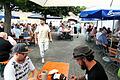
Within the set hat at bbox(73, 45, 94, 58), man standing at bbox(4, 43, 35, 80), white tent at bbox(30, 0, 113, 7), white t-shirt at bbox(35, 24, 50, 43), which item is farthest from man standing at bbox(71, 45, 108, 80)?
white t-shirt at bbox(35, 24, 50, 43)

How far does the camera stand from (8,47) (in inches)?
303

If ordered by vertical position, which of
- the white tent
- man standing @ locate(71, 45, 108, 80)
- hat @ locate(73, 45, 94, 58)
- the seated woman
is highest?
the white tent

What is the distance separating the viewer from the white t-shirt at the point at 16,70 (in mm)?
4348

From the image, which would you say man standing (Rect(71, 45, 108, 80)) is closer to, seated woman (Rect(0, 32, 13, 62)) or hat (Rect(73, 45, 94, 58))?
hat (Rect(73, 45, 94, 58))

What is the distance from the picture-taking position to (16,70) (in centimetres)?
453

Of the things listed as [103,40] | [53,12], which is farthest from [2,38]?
[53,12]

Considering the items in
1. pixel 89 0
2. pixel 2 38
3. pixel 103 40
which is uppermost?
pixel 89 0

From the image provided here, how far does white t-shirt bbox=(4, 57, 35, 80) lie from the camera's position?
435 centimetres

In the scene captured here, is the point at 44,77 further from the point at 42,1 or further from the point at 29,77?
the point at 42,1

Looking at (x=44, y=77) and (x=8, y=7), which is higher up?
(x=8, y=7)

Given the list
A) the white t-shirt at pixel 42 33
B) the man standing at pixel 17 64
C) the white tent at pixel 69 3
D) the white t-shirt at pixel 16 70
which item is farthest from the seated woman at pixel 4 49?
the white t-shirt at pixel 42 33

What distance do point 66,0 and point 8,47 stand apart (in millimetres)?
2281

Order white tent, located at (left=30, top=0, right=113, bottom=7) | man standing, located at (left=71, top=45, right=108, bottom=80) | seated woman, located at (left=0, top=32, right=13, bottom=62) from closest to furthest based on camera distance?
1. man standing, located at (left=71, top=45, right=108, bottom=80)
2. seated woman, located at (left=0, top=32, right=13, bottom=62)
3. white tent, located at (left=30, top=0, right=113, bottom=7)

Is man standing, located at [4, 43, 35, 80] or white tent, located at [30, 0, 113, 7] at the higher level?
white tent, located at [30, 0, 113, 7]
